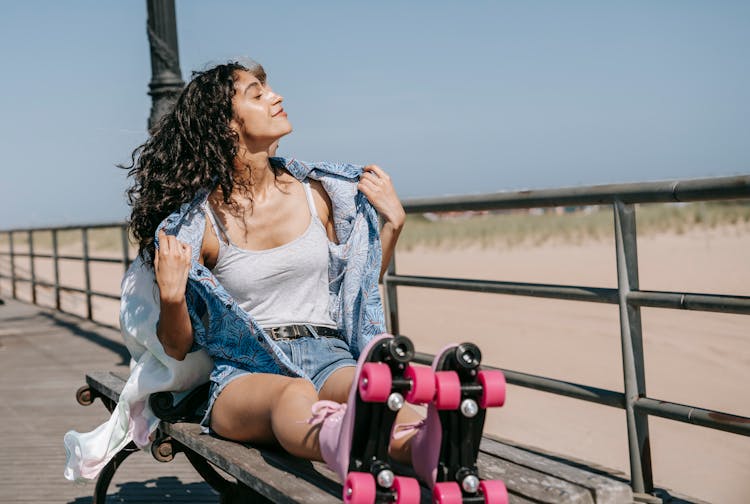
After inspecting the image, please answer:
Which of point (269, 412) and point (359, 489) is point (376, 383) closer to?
point (359, 489)

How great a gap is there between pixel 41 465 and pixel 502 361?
5.52 metres

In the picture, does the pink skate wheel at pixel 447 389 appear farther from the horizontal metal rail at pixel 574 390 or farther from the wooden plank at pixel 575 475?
the horizontal metal rail at pixel 574 390

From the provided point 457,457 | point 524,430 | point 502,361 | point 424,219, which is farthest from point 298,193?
point 424,219

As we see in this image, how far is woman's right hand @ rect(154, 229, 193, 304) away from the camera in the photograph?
7.83ft

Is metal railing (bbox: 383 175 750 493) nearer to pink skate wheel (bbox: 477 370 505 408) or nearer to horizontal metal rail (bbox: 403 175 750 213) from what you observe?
horizontal metal rail (bbox: 403 175 750 213)

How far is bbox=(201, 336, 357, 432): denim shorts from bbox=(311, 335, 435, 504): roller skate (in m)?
0.71

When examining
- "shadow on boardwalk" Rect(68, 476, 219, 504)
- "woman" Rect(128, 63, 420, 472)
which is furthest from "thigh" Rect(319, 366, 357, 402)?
"shadow on boardwalk" Rect(68, 476, 219, 504)

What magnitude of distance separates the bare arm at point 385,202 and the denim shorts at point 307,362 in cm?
34

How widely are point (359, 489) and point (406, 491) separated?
0.30 feet

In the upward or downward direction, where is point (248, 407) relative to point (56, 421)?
upward

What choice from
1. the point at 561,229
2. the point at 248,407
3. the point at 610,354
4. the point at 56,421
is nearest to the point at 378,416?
the point at 248,407

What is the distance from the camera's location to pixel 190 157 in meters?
2.74

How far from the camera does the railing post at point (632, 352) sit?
286 centimetres

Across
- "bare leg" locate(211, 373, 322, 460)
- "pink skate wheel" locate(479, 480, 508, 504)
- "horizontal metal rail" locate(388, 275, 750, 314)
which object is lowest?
"pink skate wheel" locate(479, 480, 508, 504)
